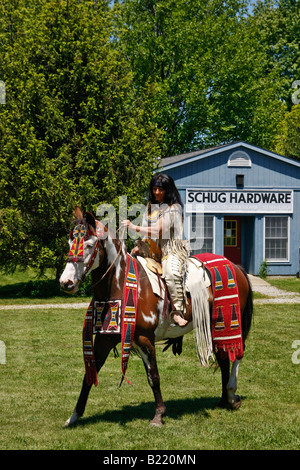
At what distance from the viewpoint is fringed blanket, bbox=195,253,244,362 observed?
6301 mm

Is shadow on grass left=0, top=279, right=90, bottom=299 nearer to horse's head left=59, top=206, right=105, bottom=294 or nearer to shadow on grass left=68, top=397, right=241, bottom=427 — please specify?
shadow on grass left=68, top=397, right=241, bottom=427

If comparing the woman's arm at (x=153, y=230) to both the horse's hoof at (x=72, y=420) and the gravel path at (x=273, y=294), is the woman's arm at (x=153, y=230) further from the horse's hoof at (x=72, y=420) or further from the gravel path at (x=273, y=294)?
the gravel path at (x=273, y=294)

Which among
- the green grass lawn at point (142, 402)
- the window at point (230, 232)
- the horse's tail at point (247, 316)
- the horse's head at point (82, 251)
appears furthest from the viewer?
the window at point (230, 232)

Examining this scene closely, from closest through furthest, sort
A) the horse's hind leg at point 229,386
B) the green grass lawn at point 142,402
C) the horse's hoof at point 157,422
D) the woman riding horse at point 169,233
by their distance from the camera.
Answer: the green grass lawn at point 142,402
the horse's hoof at point 157,422
the woman riding horse at point 169,233
the horse's hind leg at point 229,386

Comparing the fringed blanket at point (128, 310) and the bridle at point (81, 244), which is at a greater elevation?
the bridle at point (81, 244)

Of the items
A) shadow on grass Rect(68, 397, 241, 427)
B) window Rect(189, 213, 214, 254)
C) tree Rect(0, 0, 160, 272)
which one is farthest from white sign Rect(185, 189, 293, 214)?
shadow on grass Rect(68, 397, 241, 427)

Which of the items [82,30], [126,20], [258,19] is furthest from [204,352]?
[258,19]

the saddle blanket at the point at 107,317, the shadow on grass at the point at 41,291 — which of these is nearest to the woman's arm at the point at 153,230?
the saddle blanket at the point at 107,317

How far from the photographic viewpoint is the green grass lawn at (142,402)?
5.25 metres

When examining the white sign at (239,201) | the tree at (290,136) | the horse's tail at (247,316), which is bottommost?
the horse's tail at (247,316)

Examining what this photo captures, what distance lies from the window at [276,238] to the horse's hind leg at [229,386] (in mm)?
17493

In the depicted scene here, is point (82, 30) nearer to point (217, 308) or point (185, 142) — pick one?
point (217, 308)

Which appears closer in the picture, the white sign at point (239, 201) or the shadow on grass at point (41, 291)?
the shadow on grass at point (41, 291)

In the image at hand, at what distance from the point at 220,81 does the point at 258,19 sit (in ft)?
46.3
